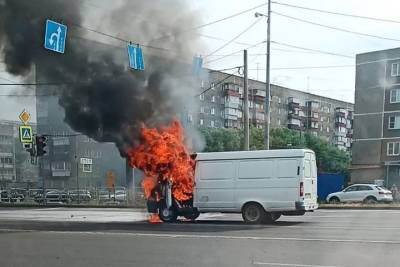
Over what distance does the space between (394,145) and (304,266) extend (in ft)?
107

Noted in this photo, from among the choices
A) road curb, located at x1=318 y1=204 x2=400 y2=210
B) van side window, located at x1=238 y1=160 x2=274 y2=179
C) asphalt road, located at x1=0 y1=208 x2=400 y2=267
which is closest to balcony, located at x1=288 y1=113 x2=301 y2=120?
road curb, located at x1=318 y1=204 x2=400 y2=210

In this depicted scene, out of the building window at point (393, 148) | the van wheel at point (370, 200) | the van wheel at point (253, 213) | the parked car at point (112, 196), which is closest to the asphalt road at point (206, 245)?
the van wheel at point (253, 213)

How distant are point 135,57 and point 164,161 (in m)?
3.16

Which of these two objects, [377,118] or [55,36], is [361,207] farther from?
[55,36]

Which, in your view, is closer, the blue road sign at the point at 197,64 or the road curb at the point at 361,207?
the blue road sign at the point at 197,64

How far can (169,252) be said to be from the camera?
895cm

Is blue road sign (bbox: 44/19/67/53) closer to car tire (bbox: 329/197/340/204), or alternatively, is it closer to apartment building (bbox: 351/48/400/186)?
apartment building (bbox: 351/48/400/186)

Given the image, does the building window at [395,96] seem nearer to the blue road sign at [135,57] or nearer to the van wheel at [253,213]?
the van wheel at [253,213]

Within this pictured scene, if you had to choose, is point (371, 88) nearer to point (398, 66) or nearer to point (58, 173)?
point (398, 66)

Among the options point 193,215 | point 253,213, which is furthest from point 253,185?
point 193,215

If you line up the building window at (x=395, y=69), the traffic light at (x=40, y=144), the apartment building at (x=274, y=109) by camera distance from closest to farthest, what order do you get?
the apartment building at (x=274, y=109) < the traffic light at (x=40, y=144) < the building window at (x=395, y=69)

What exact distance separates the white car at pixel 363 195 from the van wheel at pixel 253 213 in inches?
470

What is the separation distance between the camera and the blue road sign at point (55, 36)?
499 inches

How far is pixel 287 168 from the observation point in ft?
45.6
